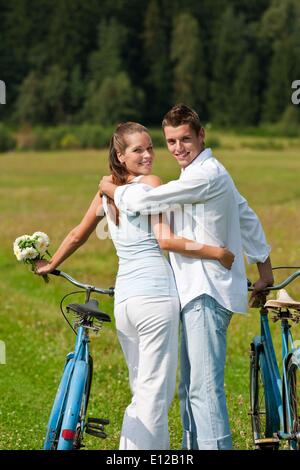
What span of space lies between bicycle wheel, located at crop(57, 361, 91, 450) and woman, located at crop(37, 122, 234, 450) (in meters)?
0.24

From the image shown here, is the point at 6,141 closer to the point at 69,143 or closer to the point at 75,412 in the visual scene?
the point at 69,143

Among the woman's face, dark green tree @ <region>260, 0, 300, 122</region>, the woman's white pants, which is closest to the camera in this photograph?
the woman's white pants

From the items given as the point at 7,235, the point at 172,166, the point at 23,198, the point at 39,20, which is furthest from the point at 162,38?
the point at 7,235

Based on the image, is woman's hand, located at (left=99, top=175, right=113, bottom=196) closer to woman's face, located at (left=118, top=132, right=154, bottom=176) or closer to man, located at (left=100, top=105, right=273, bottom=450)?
man, located at (left=100, top=105, right=273, bottom=450)

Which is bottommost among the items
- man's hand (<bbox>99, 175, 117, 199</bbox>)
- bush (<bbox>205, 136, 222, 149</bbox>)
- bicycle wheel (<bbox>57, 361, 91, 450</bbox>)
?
bicycle wheel (<bbox>57, 361, 91, 450</bbox>)

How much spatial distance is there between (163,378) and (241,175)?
44.9m

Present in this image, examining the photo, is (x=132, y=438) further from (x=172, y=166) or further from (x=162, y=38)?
(x=162, y=38)

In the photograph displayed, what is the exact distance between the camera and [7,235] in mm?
25172

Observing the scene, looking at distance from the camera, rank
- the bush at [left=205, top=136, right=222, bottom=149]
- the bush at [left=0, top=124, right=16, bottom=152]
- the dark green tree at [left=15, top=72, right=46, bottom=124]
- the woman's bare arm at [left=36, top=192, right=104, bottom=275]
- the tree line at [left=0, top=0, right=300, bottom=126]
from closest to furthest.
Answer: the woman's bare arm at [left=36, top=192, right=104, bottom=275], the bush at [left=205, top=136, right=222, bottom=149], the bush at [left=0, top=124, right=16, bottom=152], the dark green tree at [left=15, top=72, right=46, bottom=124], the tree line at [left=0, top=0, right=300, bottom=126]

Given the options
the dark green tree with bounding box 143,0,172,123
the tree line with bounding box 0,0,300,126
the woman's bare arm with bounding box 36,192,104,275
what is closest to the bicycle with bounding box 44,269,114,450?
the woman's bare arm with bounding box 36,192,104,275

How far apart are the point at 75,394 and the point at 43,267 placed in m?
1.06

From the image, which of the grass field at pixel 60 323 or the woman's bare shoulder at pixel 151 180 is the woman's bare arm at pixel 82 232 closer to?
the woman's bare shoulder at pixel 151 180

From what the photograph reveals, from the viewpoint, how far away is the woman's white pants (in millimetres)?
5508
